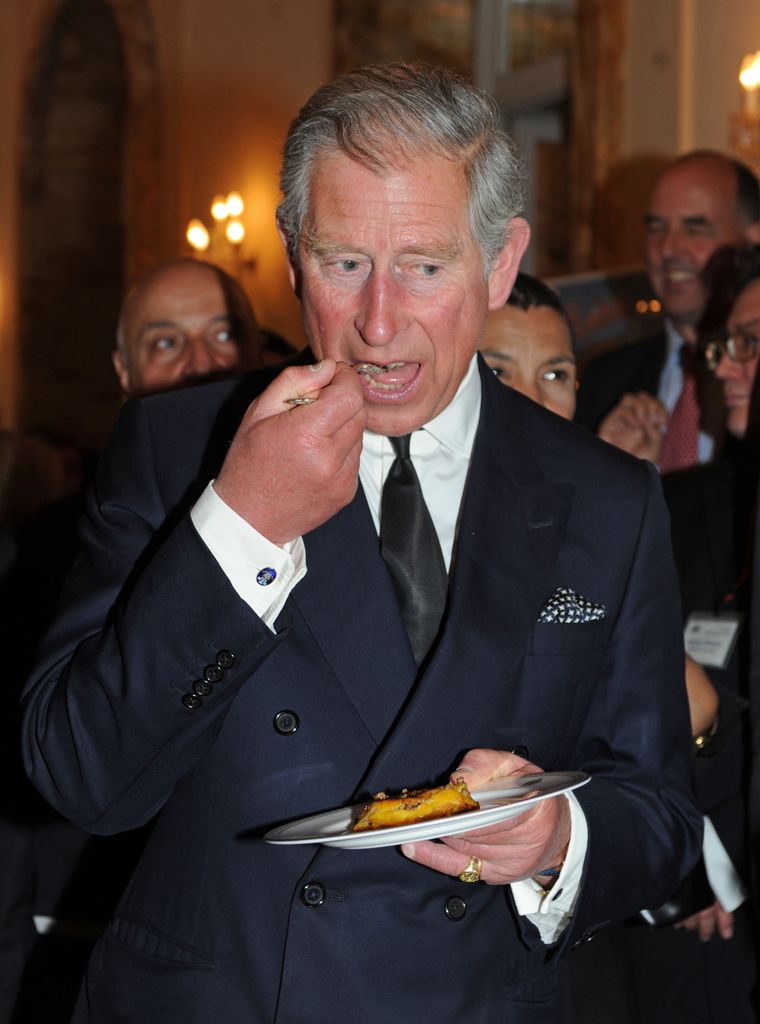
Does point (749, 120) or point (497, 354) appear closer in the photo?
point (497, 354)

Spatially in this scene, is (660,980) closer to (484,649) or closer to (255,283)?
(484,649)

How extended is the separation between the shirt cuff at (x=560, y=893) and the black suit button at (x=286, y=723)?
1.17 ft

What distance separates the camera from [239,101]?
11.6 metres

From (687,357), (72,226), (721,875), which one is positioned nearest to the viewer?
(721,875)

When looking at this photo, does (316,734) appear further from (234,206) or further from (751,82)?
(234,206)

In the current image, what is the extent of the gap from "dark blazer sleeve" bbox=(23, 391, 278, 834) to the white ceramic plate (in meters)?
0.18

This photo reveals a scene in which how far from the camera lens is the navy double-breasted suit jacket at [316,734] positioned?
164 cm

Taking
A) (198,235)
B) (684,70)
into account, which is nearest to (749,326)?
(684,70)

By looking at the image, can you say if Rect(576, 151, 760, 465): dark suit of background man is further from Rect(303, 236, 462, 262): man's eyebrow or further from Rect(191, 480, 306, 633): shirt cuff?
Rect(191, 480, 306, 633): shirt cuff

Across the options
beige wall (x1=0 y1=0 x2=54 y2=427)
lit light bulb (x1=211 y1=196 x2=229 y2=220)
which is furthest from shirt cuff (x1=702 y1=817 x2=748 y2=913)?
beige wall (x1=0 y1=0 x2=54 y2=427)

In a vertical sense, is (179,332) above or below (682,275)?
below

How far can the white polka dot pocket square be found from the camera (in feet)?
6.34

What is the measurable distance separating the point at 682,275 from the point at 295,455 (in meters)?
3.51

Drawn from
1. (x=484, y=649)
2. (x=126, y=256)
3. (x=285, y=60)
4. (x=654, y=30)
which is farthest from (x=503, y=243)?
(x=126, y=256)
